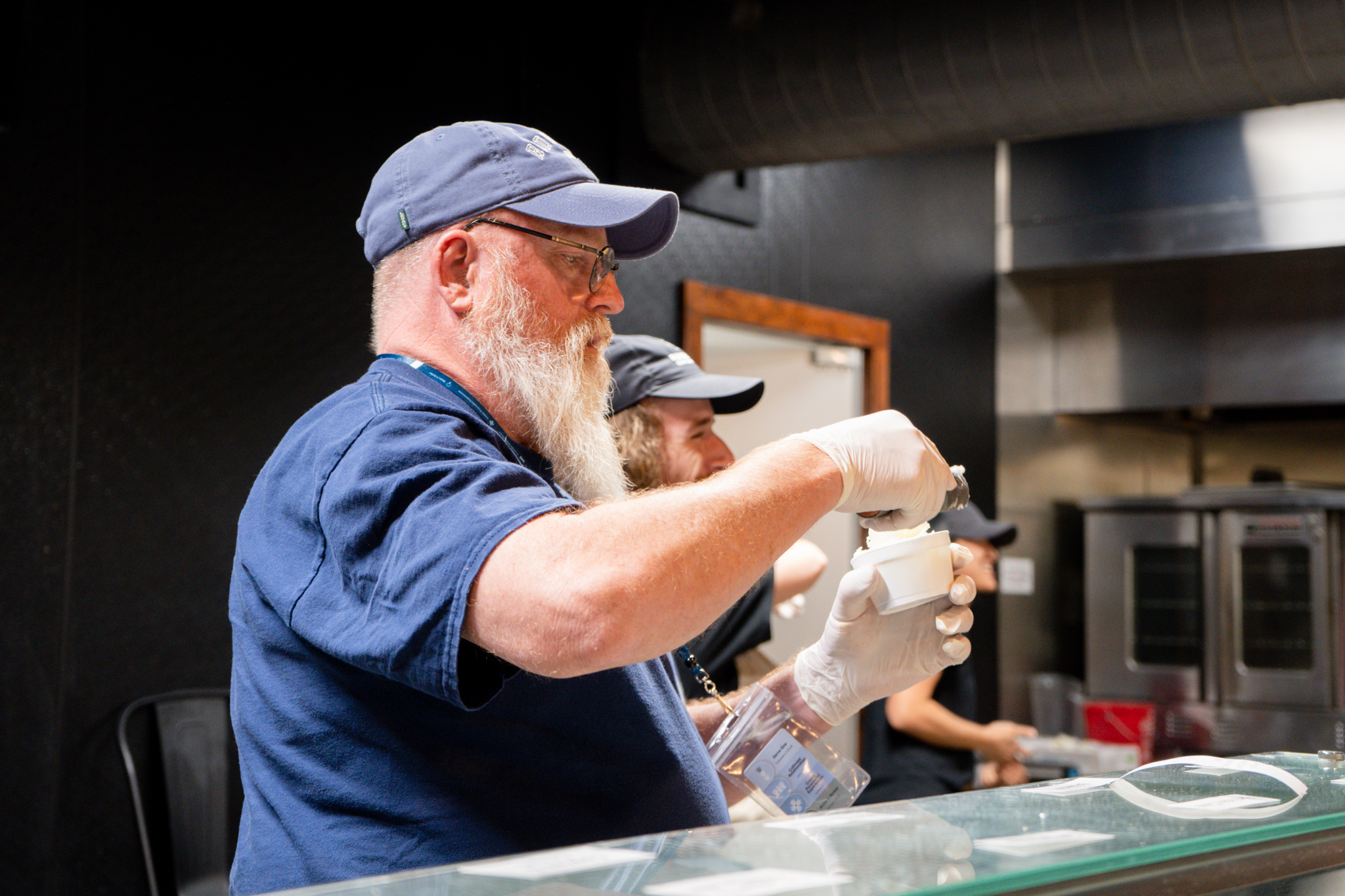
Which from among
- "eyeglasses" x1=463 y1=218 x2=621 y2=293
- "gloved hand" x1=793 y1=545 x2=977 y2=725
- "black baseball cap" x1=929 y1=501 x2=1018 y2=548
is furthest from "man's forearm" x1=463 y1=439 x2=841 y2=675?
"black baseball cap" x1=929 y1=501 x2=1018 y2=548

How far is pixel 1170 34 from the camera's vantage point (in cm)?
284

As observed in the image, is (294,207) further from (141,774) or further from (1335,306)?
(1335,306)

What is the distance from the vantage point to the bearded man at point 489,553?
89 centimetres

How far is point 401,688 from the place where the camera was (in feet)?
3.37

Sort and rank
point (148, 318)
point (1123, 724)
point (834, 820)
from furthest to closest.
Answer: point (1123, 724)
point (148, 318)
point (834, 820)

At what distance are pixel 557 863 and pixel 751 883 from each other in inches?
5.2

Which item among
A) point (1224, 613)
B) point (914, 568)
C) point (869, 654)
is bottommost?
point (1224, 613)

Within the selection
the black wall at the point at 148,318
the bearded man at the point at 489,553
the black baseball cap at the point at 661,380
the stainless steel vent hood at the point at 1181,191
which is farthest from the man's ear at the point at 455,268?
the stainless steel vent hood at the point at 1181,191

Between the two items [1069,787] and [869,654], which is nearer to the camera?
[1069,787]

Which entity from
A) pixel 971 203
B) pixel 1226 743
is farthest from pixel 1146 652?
pixel 971 203

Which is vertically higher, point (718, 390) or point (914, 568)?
A: point (718, 390)

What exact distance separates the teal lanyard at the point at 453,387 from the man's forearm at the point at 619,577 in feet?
0.83

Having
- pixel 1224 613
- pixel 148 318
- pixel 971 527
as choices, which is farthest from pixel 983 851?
pixel 1224 613

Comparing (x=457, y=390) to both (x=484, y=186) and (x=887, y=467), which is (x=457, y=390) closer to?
(x=484, y=186)
